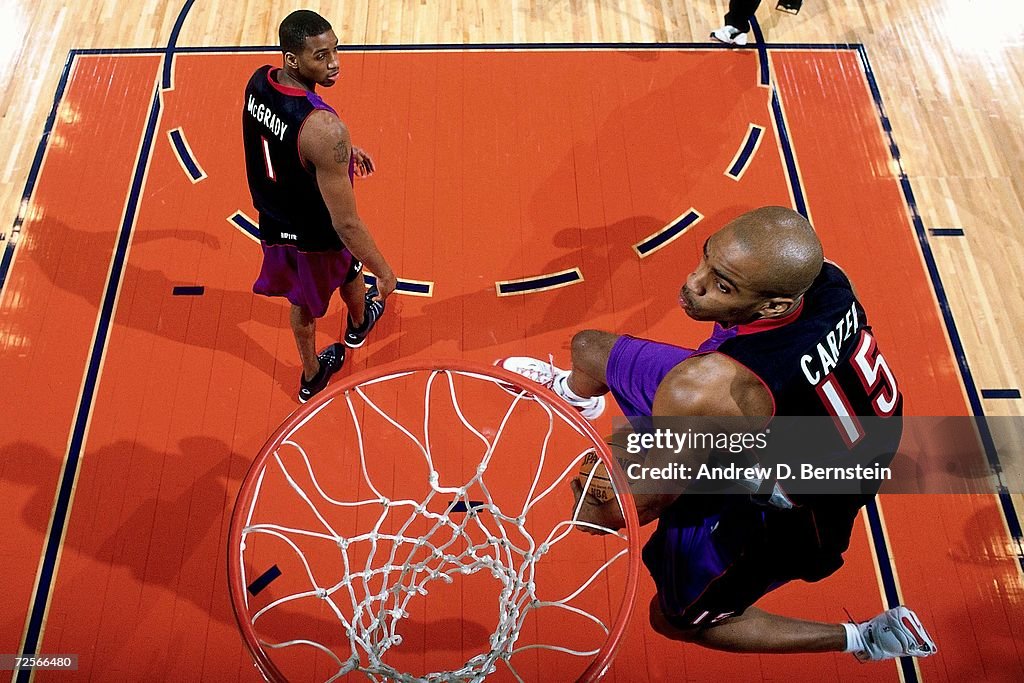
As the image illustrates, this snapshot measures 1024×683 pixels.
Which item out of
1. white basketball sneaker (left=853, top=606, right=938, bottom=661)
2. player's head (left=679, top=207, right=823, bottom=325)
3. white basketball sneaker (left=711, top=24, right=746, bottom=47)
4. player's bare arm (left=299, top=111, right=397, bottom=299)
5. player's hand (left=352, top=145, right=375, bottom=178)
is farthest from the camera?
white basketball sneaker (left=711, top=24, right=746, bottom=47)

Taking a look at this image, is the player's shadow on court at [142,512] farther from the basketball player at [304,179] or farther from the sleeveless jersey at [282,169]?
the sleeveless jersey at [282,169]

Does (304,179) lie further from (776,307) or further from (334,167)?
(776,307)

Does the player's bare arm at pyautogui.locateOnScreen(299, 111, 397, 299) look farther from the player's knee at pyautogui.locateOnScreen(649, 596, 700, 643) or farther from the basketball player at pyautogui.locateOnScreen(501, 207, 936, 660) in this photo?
the player's knee at pyautogui.locateOnScreen(649, 596, 700, 643)

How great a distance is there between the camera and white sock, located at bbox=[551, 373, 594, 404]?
377 cm

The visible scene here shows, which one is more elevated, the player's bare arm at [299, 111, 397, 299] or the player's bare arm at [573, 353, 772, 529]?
the player's bare arm at [299, 111, 397, 299]

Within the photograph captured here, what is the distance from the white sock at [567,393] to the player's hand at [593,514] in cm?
37

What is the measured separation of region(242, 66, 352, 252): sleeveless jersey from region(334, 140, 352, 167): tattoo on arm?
128 mm

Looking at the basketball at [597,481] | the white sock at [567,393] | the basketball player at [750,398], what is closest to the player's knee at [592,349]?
the basketball player at [750,398]

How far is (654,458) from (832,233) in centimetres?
239

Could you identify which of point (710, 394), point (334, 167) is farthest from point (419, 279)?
point (710, 394)

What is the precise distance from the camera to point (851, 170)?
4871 mm

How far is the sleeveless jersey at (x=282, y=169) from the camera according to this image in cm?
311

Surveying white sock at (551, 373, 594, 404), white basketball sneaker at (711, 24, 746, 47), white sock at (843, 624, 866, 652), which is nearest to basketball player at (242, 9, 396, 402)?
white sock at (551, 373, 594, 404)

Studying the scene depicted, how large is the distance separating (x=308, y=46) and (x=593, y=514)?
7.42ft
